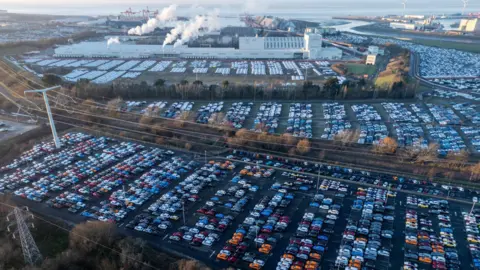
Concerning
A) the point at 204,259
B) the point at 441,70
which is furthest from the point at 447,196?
the point at 441,70

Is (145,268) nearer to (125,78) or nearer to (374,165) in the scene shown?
(374,165)

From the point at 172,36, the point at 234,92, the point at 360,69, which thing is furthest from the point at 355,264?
the point at 172,36

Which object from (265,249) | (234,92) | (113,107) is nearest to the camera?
(265,249)

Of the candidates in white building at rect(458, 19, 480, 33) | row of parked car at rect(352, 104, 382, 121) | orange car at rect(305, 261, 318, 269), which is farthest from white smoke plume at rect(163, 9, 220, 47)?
white building at rect(458, 19, 480, 33)

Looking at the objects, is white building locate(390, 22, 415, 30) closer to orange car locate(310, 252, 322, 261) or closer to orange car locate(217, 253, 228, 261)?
orange car locate(310, 252, 322, 261)

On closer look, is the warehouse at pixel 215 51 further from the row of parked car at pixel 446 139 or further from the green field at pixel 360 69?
the row of parked car at pixel 446 139

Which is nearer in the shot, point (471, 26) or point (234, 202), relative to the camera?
point (234, 202)

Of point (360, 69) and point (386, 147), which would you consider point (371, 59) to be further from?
point (386, 147)

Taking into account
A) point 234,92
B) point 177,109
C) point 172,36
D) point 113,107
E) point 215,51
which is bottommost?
point 177,109
